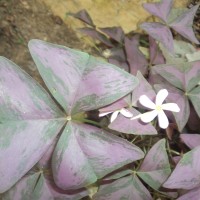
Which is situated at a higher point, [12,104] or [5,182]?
[12,104]

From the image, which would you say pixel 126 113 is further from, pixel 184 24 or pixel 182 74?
pixel 184 24

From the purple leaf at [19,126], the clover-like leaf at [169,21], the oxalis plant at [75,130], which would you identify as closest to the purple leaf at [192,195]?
the oxalis plant at [75,130]

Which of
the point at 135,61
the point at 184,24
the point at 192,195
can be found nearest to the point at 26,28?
the point at 135,61

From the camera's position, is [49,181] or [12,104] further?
[49,181]

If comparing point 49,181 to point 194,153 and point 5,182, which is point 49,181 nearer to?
point 5,182

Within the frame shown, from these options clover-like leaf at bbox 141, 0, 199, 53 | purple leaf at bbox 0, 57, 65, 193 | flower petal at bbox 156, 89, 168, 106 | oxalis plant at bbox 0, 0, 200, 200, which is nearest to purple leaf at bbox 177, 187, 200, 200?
oxalis plant at bbox 0, 0, 200, 200

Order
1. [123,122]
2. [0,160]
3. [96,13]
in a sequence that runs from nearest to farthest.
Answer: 1. [0,160]
2. [123,122]
3. [96,13]

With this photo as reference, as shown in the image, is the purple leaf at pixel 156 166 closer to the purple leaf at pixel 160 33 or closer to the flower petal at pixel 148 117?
the flower petal at pixel 148 117

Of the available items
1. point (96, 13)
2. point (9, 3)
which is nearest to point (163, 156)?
point (96, 13)
